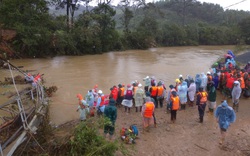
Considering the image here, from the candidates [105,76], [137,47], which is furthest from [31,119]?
[137,47]

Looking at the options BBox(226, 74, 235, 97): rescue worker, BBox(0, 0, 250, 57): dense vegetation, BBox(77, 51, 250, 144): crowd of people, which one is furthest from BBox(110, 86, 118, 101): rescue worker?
BBox(0, 0, 250, 57): dense vegetation

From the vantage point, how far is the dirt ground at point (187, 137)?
6.79m

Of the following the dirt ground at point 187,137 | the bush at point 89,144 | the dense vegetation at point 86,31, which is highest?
the dense vegetation at point 86,31

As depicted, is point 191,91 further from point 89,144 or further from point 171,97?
point 89,144

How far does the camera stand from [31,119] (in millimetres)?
6410

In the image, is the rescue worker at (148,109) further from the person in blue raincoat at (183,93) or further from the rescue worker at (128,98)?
the person in blue raincoat at (183,93)

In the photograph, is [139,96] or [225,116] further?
[139,96]

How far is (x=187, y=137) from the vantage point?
762 centimetres

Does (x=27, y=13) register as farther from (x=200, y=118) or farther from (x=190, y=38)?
(x=190, y=38)

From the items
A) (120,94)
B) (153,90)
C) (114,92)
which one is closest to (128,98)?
(120,94)

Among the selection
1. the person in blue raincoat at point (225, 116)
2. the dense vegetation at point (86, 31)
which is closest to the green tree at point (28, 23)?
the dense vegetation at point (86, 31)

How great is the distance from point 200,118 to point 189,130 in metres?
0.85

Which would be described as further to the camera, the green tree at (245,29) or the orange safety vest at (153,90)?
the green tree at (245,29)

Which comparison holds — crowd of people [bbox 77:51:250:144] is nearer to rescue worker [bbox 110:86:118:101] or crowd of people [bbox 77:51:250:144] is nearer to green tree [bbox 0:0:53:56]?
rescue worker [bbox 110:86:118:101]
